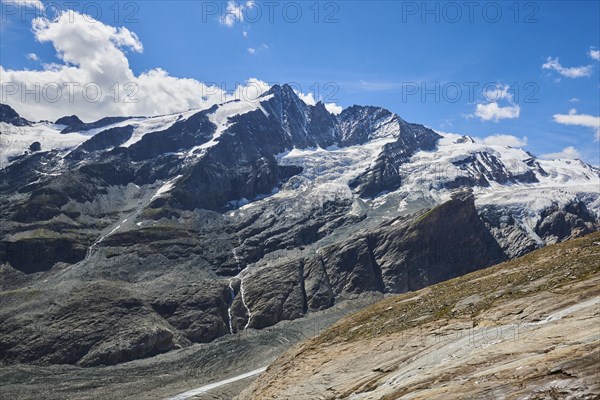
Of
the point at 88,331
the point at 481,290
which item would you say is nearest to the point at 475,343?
the point at 481,290

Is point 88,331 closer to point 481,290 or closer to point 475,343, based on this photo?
point 481,290

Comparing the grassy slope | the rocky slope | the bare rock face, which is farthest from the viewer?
the bare rock face

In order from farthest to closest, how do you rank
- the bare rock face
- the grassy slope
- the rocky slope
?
1. the bare rock face
2. the grassy slope
3. the rocky slope

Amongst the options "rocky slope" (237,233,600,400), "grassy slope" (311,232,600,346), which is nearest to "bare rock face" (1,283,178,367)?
"rocky slope" (237,233,600,400)

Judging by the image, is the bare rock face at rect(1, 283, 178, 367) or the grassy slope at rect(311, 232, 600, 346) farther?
the bare rock face at rect(1, 283, 178, 367)

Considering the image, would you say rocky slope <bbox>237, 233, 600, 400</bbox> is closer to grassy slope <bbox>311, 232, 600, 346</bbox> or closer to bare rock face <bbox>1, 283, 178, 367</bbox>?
grassy slope <bbox>311, 232, 600, 346</bbox>

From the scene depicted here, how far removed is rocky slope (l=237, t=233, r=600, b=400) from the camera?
72.1ft

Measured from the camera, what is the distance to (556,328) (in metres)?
25.3

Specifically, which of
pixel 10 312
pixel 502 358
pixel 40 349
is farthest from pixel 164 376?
pixel 502 358

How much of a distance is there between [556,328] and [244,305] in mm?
177914

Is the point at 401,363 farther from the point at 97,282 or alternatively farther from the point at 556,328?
the point at 97,282

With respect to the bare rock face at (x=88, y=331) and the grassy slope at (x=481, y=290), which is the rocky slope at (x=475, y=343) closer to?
the grassy slope at (x=481, y=290)

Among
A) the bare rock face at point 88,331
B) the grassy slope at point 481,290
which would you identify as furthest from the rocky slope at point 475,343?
the bare rock face at point 88,331

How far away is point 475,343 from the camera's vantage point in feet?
95.7
